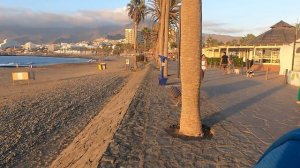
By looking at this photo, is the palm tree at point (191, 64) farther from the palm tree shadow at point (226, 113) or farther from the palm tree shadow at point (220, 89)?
the palm tree shadow at point (220, 89)

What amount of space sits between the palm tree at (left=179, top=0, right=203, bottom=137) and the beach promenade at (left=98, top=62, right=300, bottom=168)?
0.45 meters

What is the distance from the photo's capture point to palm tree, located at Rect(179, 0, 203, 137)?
A: 6.37 meters

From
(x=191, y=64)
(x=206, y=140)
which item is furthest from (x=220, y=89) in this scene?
(x=206, y=140)

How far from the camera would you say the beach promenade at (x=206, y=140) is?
5.07 m

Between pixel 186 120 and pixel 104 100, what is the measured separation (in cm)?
843

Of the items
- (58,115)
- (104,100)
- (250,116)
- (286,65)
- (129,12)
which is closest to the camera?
(250,116)

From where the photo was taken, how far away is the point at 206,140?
244 inches

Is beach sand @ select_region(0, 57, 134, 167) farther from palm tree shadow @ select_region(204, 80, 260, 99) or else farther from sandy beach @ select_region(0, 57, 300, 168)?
palm tree shadow @ select_region(204, 80, 260, 99)

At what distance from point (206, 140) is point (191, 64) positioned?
5.04 feet

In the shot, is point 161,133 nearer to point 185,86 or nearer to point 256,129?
point 185,86

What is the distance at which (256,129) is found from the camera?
7.12 m

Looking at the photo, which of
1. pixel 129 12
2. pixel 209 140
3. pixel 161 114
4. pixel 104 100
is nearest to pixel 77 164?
pixel 209 140

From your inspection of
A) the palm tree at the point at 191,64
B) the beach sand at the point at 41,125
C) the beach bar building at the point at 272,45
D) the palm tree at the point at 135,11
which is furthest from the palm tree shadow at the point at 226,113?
the palm tree at the point at 135,11

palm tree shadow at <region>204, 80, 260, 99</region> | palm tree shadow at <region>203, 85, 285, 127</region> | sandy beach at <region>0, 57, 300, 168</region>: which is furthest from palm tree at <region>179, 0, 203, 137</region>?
palm tree shadow at <region>204, 80, 260, 99</region>
